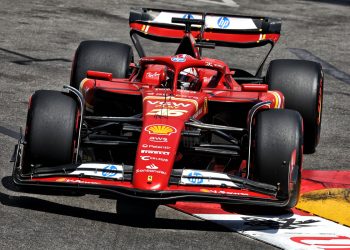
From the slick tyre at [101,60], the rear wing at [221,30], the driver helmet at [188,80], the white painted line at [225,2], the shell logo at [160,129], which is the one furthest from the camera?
the white painted line at [225,2]

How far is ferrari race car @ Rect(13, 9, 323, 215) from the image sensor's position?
28.0 feet

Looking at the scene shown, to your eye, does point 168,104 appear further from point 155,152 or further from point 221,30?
point 221,30

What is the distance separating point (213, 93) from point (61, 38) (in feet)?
26.7

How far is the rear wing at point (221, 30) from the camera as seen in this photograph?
12.3 metres

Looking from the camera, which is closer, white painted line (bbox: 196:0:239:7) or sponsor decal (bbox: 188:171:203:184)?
sponsor decal (bbox: 188:171:203:184)

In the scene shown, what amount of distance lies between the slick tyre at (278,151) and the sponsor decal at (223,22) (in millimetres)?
3546

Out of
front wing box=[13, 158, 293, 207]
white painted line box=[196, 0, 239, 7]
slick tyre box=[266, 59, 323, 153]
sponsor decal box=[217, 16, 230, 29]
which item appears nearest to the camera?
front wing box=[13, 158, 293, 207]

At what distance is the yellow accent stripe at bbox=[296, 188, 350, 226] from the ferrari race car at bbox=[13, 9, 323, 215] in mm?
626

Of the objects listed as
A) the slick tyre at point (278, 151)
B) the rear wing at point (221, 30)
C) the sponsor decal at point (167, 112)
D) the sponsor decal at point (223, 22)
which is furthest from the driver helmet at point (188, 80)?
the slick tyre at point (278, 151)

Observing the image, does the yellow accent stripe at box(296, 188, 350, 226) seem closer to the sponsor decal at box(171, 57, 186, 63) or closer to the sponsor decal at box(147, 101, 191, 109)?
the sponsor decal at box(147, 101, 191, 109)

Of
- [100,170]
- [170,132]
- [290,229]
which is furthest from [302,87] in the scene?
[100,170]

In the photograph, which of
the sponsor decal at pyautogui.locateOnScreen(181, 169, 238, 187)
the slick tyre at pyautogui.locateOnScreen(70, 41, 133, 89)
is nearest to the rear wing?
the slick tyre at pyautogui.locateOnScreen(70, 41, 133, 89)

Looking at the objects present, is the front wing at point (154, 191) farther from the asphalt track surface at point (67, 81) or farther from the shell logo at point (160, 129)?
the shell logo at point (160, 129)

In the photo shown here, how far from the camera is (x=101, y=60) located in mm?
11500
